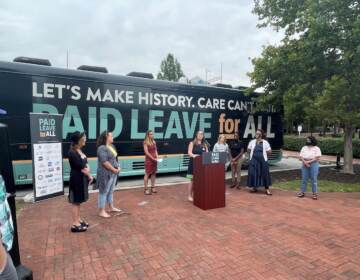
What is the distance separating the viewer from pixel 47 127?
599 cm

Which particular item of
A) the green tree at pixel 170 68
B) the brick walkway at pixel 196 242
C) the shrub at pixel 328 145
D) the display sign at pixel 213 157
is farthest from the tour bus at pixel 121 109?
the green tree at pixel 170 68

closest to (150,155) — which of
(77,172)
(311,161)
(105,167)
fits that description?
(105,167)

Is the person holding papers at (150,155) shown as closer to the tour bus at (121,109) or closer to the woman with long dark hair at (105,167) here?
the tour bus at (121,109)

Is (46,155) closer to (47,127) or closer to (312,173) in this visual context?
(47,127)

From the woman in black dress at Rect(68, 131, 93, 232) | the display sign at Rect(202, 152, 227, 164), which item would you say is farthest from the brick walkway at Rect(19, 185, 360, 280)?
the display sign at Rect(202, 152, 227, 164)

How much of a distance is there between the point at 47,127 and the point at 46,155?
577 mm

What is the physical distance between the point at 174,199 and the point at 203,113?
3973mm

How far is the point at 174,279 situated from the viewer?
3.42 m

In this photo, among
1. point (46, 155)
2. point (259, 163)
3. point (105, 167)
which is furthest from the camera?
point (259, 163)

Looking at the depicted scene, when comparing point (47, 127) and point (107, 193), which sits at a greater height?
point (47, 127)

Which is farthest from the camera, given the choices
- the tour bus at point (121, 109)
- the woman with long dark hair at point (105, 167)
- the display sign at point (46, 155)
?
the tour bus at point (121, 109)

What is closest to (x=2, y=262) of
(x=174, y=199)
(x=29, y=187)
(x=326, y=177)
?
(x=174, y=199)

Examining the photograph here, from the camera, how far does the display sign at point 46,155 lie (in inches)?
→ 226

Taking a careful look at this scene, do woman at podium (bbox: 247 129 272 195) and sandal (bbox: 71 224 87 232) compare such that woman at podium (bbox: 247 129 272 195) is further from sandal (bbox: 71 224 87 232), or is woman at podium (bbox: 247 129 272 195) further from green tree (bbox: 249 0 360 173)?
sandal (bbox: 71 224 87 232)
